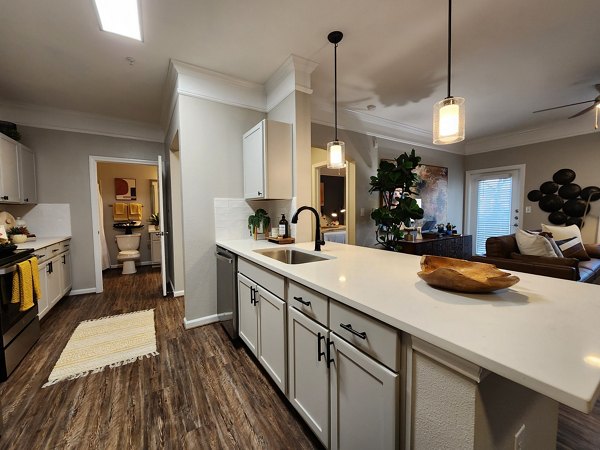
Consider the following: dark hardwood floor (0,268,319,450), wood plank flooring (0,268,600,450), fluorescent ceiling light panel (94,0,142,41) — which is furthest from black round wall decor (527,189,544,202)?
fluorescent ceiling light panel (94,0,142,41)

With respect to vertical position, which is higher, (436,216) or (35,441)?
(436,216)

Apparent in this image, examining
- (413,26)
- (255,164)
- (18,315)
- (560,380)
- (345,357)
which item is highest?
(413,26)

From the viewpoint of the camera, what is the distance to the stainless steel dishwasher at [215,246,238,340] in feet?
7.18

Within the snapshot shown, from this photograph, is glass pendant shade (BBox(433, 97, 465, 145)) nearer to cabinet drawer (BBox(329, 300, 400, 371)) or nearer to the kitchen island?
the kitchen island

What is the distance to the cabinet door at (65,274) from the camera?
10.8ft

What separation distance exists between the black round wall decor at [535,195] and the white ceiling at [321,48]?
180cm

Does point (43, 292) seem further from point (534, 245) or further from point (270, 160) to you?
point (534, 245)

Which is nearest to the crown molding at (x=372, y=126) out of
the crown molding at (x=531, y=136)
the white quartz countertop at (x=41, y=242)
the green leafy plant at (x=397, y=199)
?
the green leafy plant at (x=397, y=199)

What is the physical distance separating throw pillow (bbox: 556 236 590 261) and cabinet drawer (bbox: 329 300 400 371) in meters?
3.98

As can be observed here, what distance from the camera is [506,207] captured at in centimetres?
521

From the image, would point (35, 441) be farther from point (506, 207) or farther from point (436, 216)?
point (506, 207)

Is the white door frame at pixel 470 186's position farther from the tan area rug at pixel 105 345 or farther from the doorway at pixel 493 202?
the tan area rug at pixel 105 345

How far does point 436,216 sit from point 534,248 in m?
2.42

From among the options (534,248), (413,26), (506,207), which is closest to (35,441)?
(413,26)
